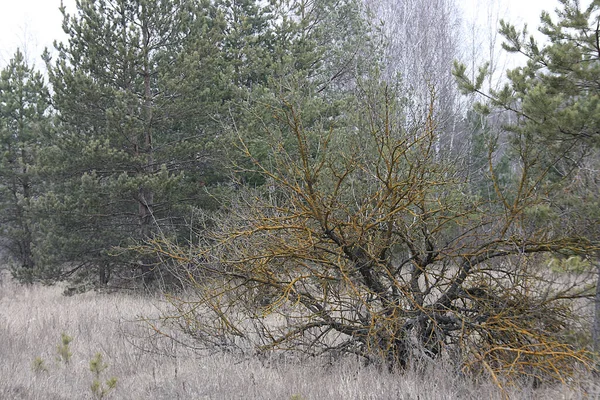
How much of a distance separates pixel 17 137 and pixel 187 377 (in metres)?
13.7

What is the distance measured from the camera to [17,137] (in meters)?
16.2

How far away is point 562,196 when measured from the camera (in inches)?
226

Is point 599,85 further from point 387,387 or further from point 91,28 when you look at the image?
point 91,28

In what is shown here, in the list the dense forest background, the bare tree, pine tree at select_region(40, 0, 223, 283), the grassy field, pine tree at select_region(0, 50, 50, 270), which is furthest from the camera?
pine tree at select_region(0, 50, 50, 270)

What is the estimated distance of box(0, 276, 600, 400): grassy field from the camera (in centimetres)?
416

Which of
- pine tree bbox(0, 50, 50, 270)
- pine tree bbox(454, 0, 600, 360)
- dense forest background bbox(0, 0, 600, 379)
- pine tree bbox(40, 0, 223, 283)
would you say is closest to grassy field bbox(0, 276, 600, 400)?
dense forest background bbox(0, 0, 600, 379)

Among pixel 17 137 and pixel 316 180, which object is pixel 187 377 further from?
pixel 17 137

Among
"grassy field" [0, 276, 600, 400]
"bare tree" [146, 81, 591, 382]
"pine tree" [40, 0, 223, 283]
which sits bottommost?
"grassy field" [0, 276, 600, 400]

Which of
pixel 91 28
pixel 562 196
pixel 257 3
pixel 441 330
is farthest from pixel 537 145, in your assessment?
pixel 257 3

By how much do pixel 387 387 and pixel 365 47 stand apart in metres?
13.5

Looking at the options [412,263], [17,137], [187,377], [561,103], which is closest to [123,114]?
[17,137]

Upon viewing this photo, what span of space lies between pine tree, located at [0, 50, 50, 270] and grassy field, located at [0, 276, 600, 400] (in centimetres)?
935

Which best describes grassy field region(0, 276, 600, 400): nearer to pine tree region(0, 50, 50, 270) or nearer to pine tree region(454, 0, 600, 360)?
pine tree region(454, 0, 600, 360)

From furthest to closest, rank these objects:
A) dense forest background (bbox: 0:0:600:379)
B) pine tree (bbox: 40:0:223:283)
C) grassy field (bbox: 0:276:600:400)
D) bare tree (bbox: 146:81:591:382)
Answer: pine tree (bbox: 40:0:223:283), dense forest background (bbox: 0:0:600:379), bare tree (bbox: 146:81:591:382), grassy field (bbox: 0:276:600:400)
